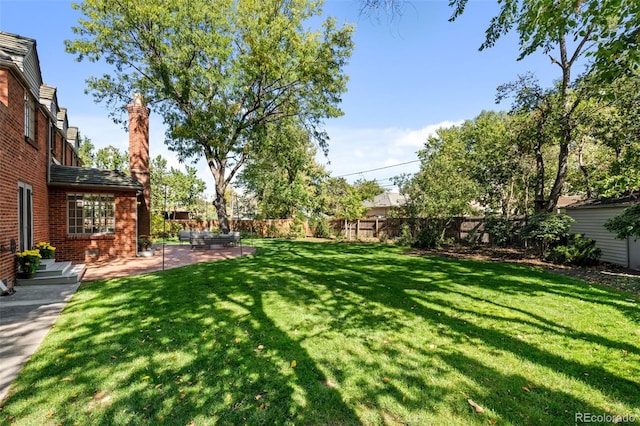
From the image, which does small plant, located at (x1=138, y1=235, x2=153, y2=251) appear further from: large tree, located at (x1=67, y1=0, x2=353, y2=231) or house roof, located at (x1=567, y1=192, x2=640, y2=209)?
house roof, located at (x1=567, y1=192, x2=640, y2=209)

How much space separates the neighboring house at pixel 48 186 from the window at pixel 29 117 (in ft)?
A: 0.09

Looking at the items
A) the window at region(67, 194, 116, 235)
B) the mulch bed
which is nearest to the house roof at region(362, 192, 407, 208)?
the mulch bed

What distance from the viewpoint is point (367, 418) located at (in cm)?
264

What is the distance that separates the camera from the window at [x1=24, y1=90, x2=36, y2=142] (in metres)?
8.14

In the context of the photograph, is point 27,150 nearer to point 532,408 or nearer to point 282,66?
point 282,66

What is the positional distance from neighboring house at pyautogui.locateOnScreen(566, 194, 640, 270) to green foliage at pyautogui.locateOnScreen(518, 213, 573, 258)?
3.80 feet

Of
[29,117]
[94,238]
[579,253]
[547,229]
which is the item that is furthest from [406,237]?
[29,117]

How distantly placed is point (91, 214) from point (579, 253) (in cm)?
1843

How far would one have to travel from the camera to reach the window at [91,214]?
35.9ft

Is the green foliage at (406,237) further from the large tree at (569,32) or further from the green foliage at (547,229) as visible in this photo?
the large tree at (569,32)

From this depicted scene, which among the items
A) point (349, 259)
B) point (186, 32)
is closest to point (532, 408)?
point (349, 259)

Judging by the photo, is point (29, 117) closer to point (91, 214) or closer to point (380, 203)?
point (91, 214)

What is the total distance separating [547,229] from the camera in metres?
11.9

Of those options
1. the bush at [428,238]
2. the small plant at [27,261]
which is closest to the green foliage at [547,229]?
the bush at [428,238]
